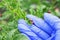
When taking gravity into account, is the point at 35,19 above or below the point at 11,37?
above

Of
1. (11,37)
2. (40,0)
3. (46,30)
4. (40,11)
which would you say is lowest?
(11,37)

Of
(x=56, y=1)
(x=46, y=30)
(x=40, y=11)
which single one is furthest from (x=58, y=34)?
(x=56, y=1)

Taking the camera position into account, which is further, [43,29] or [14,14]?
[14,14]

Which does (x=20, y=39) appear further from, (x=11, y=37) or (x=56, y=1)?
(x=56, y=1)

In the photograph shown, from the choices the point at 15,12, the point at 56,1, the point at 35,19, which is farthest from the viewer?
the point at 56,1

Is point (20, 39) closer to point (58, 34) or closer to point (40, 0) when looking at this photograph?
point (58, 34)

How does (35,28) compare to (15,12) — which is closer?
(35,28)

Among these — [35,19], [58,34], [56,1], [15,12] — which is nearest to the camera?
[58,34]

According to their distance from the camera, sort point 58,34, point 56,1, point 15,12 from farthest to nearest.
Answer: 1. point 56,1
2. point 15,12
3. point 58,34

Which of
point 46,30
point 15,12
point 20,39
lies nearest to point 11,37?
point 20,39
